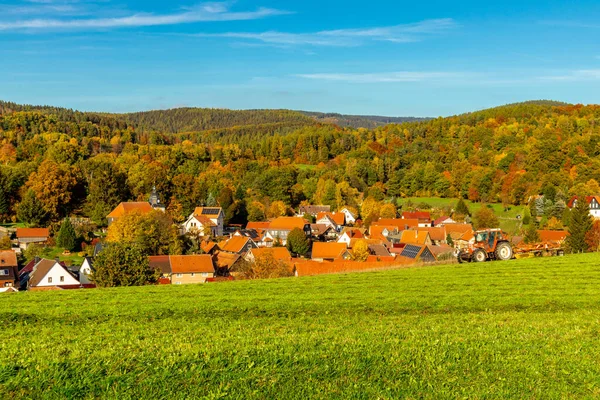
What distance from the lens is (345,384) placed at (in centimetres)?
715

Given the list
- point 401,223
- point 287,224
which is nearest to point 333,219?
point 401,223

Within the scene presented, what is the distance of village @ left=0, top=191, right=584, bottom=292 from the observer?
3662 centimetres

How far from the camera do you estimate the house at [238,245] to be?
54.5m

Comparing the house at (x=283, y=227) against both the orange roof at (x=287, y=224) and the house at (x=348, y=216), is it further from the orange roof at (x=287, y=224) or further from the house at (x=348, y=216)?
the house at (x=348, y=216)

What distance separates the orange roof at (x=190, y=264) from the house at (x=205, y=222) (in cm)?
2359

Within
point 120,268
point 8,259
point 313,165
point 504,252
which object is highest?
point 313,165

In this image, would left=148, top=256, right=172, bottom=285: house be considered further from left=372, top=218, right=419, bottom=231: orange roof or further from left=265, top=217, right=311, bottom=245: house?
left=372, top=218, right=419, bottom=231: orange roof

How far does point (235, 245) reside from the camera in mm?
56438

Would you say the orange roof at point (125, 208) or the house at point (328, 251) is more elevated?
the orange roof at point (125, 208)

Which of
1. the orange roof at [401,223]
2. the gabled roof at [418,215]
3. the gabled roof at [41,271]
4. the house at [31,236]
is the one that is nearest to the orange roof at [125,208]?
the house at [31,236]

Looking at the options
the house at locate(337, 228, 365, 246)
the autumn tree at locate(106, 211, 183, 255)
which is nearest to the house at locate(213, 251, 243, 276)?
the autumn tree at locate(106, 211, 183, 255)

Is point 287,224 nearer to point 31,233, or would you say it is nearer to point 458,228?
point 458,228

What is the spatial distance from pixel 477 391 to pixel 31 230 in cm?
5994

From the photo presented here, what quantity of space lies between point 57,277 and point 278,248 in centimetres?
1790
